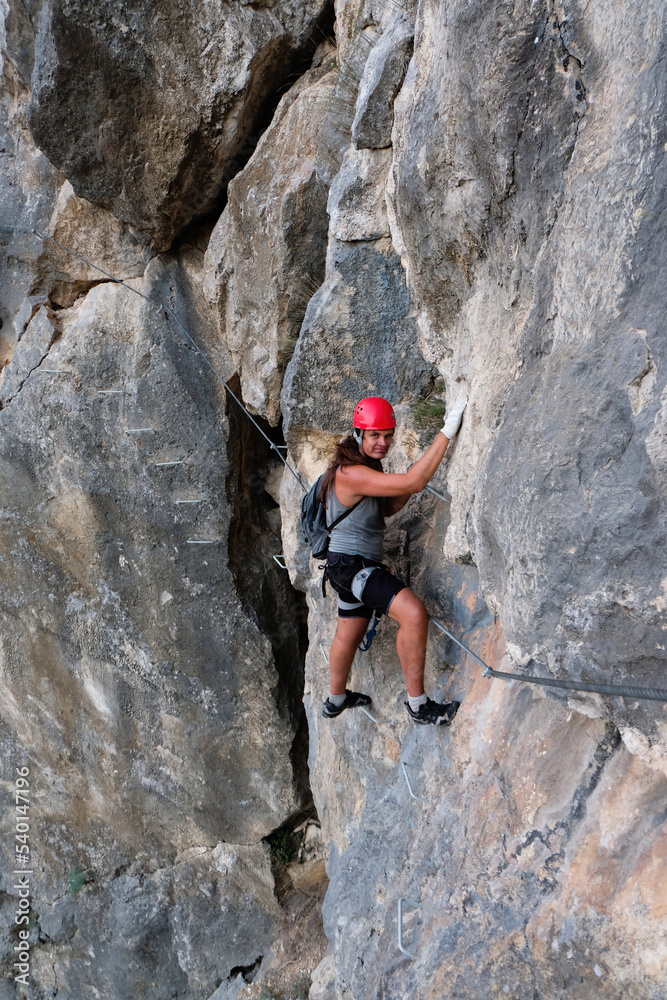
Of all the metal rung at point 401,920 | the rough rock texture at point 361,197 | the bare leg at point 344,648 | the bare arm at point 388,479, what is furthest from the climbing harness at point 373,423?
the metal rung at point 401,920

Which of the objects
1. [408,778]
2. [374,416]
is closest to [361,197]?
[374,416]

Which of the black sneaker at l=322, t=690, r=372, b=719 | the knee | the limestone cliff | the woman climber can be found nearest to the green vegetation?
the limestone cliff

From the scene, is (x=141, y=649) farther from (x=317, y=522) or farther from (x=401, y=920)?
(x=401, y=920)

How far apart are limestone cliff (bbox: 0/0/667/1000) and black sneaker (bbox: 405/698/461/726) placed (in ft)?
0.29

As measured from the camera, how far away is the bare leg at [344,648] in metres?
4.40

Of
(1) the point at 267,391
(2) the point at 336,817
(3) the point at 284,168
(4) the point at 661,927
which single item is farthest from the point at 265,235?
(4) the point at 661,927

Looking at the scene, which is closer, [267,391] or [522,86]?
[522,86]

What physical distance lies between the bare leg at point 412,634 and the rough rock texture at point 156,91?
4249 mm

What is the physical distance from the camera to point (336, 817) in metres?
5.51

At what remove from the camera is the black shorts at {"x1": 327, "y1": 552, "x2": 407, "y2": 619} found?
407cm

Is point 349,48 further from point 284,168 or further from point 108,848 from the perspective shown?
point 108,848

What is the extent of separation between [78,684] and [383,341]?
5393 mm

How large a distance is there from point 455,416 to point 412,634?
4.16 ft

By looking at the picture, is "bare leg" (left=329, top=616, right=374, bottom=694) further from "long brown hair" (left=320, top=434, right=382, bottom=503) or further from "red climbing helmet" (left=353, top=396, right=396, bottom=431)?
"red climbing helmet" (left=353, top=396, right=396, bottom=431)
